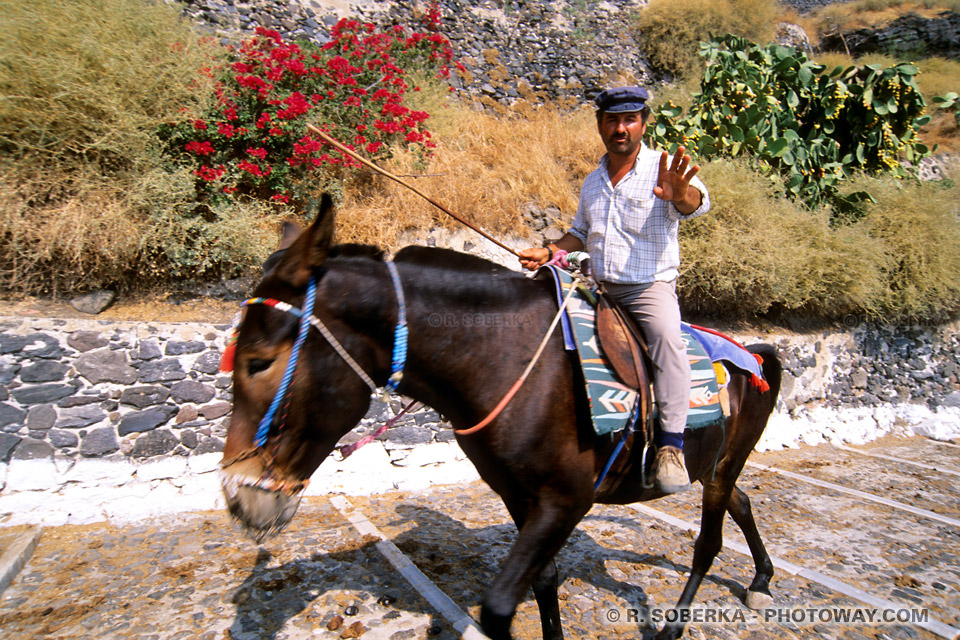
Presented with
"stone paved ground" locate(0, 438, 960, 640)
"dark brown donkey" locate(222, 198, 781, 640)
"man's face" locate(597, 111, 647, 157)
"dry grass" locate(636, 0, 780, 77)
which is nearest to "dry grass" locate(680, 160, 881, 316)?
"stone paved ground" locate(0, 438, 960, 640)

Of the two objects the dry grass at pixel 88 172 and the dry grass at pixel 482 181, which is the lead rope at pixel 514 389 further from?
the dry grass at pixel 88 172

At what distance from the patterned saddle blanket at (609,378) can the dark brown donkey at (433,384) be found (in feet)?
0.26

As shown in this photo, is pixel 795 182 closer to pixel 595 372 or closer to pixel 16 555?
pixel 595 372

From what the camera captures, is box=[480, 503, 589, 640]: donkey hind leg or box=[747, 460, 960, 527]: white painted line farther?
box=[747, 460, 960, 527]: white painted line

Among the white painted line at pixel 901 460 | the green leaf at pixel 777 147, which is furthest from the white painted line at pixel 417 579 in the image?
the green leaf at pixel 777 147

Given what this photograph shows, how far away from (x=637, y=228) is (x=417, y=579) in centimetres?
276

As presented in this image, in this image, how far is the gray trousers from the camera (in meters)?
2.35

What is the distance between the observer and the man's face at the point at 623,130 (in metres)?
2.55

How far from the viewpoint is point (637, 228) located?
262 cm

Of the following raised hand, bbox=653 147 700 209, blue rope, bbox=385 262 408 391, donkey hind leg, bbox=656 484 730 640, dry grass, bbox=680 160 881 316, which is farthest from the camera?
dry grass, bbox=680 160 881 316

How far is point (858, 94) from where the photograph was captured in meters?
9.29

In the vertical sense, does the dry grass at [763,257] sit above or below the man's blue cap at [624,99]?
below

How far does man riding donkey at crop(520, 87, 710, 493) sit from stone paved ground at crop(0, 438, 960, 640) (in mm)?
1568

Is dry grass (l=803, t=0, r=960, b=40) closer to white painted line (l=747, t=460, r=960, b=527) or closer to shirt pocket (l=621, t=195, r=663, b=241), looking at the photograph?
white painted line (l=747, t=460, r=960, b=527)
